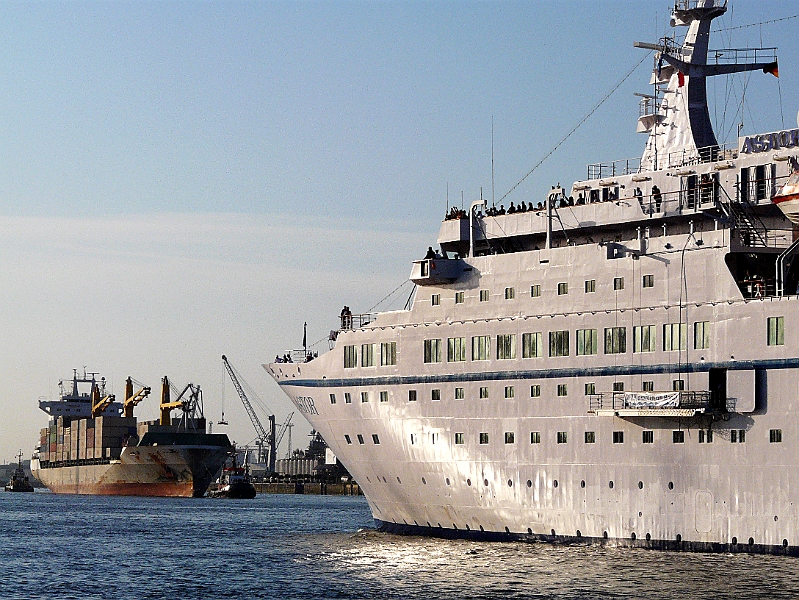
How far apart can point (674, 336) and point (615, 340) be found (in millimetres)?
2223

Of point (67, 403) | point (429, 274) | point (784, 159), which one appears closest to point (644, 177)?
point (784, 159)

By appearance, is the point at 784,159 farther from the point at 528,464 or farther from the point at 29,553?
the point at 29,553

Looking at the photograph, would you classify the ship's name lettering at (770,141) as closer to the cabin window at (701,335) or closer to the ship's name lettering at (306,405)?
the cabin window at (701,335)

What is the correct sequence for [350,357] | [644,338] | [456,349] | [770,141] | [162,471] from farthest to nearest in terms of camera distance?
[162,471], [350,357], [456,349], [770,141], [644,338]

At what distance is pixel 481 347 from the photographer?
4634 centimetres

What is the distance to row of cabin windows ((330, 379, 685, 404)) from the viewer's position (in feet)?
135

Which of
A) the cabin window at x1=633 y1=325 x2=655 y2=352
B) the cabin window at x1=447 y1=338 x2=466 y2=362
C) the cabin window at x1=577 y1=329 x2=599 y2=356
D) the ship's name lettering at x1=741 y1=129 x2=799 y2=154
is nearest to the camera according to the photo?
the cabin window at x1=633 y1=325 x2=655 y2=352

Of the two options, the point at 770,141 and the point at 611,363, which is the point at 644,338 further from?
the point at 770,141

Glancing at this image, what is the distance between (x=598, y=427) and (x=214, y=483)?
98.8m

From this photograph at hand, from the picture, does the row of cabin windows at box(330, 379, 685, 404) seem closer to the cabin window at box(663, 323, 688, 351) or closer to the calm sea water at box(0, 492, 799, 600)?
the cabin window at box(663, 323, 688, 351)

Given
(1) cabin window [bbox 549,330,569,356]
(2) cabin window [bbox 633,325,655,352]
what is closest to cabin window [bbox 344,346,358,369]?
(1) cabin window [bbox 549,330,569,356]

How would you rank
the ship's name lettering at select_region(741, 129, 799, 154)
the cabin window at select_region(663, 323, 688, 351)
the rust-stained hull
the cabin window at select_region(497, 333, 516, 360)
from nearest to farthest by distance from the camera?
the cabin window at select_region(663, 323, 688, 351), the ship's name lettering at select_region(741, 129, 799, 154), the cabin window at select_region(497, 333, 516, 360), the rust-stained hull

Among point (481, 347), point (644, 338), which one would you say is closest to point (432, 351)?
point (481, 347)

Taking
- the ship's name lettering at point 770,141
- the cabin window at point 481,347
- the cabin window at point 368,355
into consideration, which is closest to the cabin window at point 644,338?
the cabin window at point 481,347
